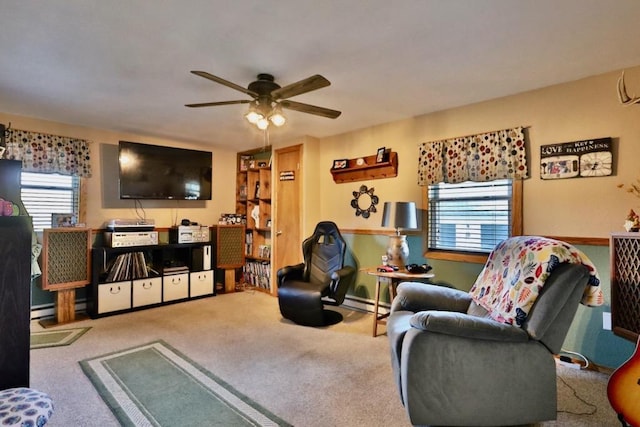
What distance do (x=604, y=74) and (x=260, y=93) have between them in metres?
2.66

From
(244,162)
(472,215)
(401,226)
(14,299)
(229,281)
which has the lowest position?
(229,281)

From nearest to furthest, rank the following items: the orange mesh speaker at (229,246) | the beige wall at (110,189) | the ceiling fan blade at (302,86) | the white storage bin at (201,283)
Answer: the ceiling fan blade at (302,86) < the beige wall at (110,189) < the white storage bin at (201,283) < the orange mesh speaker at (229,246)

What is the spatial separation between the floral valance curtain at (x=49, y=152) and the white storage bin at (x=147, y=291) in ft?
4.97

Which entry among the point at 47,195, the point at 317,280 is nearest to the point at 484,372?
the point at 317,280

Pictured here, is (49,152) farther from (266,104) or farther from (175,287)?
(266,104)

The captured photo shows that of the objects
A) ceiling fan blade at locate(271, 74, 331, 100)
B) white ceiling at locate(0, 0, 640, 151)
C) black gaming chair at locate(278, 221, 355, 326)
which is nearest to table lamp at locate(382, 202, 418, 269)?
black gaming chair at locate(278, 221, 355, 326)

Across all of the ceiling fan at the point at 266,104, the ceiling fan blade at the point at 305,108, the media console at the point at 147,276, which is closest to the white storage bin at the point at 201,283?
the media console at the point at 147,276

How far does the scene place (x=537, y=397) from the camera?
1.74 m

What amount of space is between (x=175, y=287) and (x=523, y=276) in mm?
4058

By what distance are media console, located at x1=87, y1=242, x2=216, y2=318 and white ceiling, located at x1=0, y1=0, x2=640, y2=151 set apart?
70.8 inches

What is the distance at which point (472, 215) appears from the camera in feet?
11.0

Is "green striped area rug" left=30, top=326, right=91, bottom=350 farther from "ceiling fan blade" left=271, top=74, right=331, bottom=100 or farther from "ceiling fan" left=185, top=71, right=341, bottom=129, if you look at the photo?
"ceiling fan blade" left=271, top=74, right=331, bottom=100

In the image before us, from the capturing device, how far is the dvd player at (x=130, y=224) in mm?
4070

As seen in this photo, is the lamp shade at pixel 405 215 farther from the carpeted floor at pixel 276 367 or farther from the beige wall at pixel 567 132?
the carpeted floor at pixel 276 367
